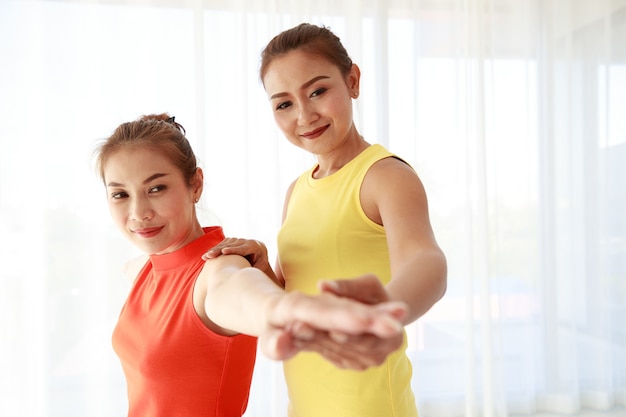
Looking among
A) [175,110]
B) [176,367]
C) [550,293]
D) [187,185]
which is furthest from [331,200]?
[550,293]

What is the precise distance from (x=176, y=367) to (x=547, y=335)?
2889 mm

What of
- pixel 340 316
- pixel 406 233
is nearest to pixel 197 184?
pixel 406 233

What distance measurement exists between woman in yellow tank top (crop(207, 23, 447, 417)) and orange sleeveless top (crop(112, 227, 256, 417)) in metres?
0.13

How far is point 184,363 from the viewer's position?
3.69 ft

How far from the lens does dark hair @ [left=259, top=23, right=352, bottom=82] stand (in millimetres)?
1193

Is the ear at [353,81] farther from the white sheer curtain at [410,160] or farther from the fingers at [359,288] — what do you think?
the white sheer curtain at [410,160]

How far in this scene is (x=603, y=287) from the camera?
3500mm

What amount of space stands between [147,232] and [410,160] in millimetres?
2216

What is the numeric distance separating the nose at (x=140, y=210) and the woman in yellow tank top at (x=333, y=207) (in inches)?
7.3

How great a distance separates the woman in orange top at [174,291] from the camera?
43.6 inches

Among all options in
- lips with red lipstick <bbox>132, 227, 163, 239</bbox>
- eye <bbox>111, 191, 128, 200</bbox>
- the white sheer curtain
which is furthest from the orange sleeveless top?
the white sheer curtain

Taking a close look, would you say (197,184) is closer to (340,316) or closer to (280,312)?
(280,312)

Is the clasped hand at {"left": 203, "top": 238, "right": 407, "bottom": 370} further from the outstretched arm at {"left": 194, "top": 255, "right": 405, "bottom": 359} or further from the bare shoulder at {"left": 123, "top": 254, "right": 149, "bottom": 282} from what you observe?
the bare shoulder at {"left": 123, "top": 254, "right": 149, "bottom": 282}

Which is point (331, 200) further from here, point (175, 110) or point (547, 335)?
point (547, 335)
